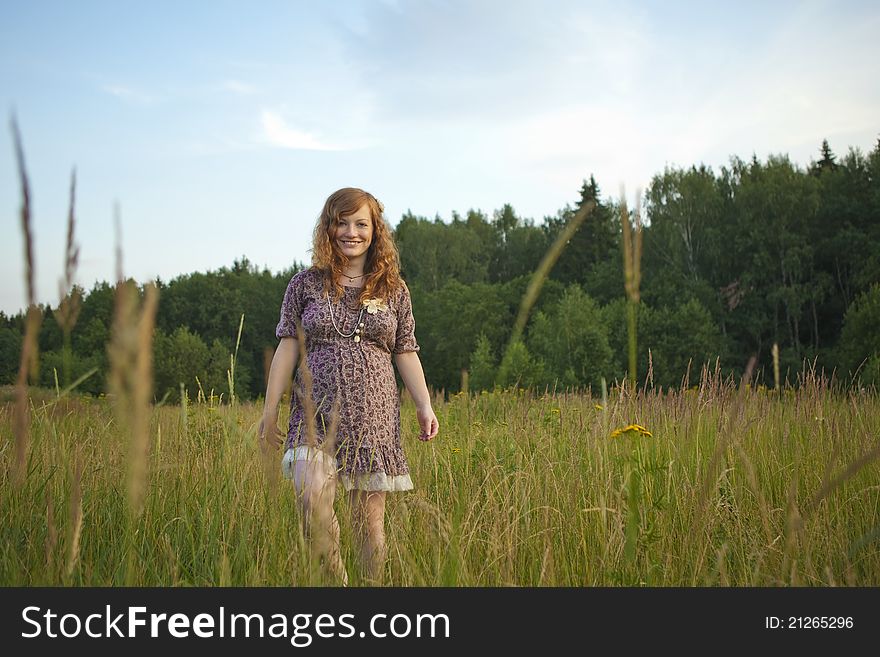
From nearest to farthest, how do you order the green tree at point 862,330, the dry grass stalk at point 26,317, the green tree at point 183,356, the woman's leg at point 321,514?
the dry grass stalk at point 26,317, the woman's leg at point 321,514, the green tree at point 862,330, the green tree at point 183,356

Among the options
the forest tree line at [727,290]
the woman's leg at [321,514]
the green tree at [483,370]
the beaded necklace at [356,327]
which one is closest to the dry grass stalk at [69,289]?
the woman's leg at [321,514]

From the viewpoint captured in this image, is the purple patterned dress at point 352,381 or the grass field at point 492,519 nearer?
the grass field at point 492,519

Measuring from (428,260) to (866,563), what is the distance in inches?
2053

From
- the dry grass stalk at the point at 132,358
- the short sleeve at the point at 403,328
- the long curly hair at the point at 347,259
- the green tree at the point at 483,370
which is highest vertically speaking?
the long curly hair at the point at 347,259

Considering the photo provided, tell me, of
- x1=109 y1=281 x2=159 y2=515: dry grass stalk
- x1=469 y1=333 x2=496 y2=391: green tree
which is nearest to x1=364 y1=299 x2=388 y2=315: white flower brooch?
x1=109 y1=281 x2=159 y2=515: dry grass stalk

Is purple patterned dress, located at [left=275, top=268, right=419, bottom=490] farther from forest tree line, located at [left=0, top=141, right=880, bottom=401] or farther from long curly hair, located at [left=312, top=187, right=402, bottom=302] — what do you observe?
forest tree line, located at [left=0, top=141, right=880, bottom=401]

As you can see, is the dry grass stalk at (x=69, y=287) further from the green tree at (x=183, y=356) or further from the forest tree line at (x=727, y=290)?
the green tree at (x=183, y=356)

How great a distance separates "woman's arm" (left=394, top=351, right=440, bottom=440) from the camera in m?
2.82

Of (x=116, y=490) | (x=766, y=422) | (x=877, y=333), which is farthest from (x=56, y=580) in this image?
(x=877, y=333)

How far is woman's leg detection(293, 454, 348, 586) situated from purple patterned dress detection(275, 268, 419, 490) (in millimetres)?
220

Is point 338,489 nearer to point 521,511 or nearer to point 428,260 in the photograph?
point 521,511

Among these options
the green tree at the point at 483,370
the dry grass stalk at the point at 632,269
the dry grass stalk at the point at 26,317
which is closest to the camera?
the dry grass stalk at the point at 26,317

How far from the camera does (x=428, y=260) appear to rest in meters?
54.3

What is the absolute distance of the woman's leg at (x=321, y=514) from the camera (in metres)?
1.37
